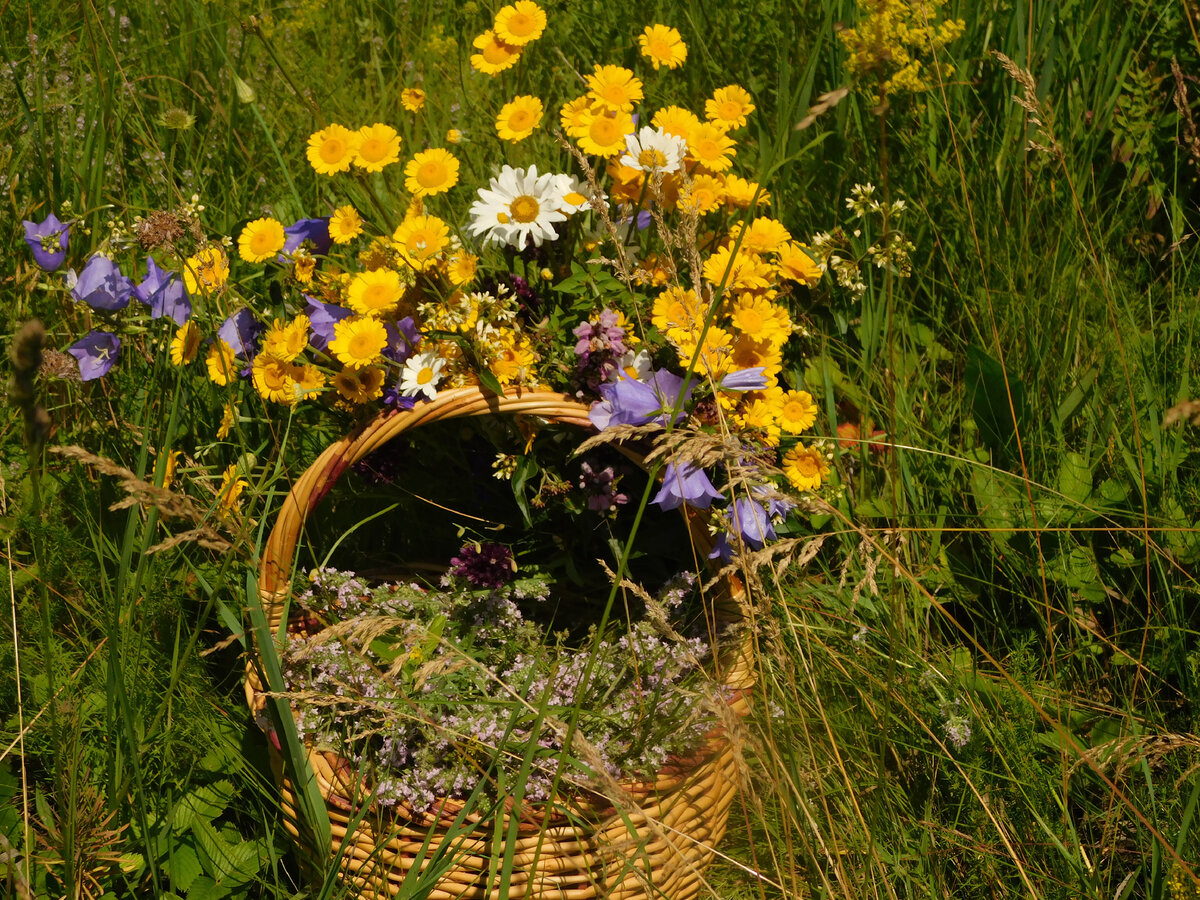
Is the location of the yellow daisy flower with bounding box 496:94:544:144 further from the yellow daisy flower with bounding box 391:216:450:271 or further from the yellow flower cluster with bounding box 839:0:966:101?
the yellow flower cluster with bounding box 839:0:966:101

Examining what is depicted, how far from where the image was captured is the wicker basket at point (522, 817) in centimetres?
137

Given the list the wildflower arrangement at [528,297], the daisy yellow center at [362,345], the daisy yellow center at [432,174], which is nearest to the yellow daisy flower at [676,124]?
the wildflower arrangement at [528,297]

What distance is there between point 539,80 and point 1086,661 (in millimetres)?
1861

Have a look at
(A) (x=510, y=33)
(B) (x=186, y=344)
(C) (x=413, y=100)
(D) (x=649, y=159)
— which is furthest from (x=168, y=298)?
(D) (x=649, y=159)

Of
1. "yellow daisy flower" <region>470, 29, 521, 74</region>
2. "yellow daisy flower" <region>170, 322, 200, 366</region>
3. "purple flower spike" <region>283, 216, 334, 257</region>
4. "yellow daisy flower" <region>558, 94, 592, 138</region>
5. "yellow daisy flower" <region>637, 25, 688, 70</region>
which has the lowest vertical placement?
"yellow daisy flower" <region>170, 322, 200, 366</region>

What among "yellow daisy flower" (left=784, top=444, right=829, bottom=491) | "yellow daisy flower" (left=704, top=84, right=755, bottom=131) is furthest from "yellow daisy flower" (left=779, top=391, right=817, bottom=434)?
"yellow daisy flower" (left=704, top=84, right=755, bottom=131)

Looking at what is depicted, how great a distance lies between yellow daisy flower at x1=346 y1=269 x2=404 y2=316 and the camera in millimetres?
1448

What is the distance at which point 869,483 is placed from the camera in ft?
6.01

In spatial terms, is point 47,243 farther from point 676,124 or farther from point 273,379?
point 676,124

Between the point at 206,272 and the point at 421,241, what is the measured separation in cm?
34

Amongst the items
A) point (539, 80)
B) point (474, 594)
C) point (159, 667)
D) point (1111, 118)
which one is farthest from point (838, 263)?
point (159, 667)

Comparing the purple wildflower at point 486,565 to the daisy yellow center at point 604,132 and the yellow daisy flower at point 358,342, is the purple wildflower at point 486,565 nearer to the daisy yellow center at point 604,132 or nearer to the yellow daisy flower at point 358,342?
the yellow daisy flower at point 358,342

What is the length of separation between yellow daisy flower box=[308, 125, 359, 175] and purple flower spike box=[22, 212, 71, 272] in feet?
1.44

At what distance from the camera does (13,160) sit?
2.10 meters
